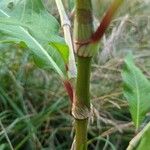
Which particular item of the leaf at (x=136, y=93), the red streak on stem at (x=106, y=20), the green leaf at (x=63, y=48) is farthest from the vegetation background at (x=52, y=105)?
the red streak on stem at (x=106, y=20)

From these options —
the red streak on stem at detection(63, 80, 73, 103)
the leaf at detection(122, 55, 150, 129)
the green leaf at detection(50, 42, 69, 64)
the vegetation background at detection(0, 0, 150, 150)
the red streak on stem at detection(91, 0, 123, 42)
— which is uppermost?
the red streak on stem at detection(91, 0, 123, 42)

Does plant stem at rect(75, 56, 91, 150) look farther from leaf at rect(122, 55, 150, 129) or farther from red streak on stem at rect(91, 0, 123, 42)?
leaf at rect(122, 55, 150, 129)

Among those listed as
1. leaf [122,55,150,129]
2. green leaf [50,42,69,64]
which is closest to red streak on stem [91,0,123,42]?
green leaf [50,42,69,64]

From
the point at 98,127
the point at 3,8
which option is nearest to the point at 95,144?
the point at 98,127

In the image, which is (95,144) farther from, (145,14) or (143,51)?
(145,14)

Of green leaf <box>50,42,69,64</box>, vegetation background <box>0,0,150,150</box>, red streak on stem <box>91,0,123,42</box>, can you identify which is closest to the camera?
red streak on stem <box>91,0,123,42</box>

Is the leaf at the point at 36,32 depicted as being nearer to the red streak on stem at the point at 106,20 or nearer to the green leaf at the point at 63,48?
the green leaf at the point at 63,48
